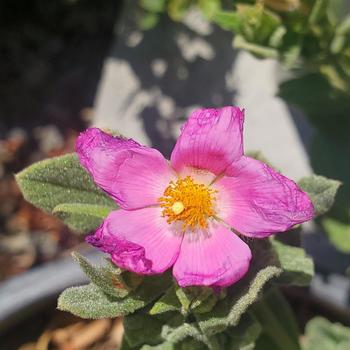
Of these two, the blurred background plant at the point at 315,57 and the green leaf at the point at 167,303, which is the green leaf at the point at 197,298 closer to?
the green leaf at the point at 167,303

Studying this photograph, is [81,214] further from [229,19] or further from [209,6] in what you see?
[209,6]

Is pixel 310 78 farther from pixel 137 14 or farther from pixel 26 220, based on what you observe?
pixel 26 220

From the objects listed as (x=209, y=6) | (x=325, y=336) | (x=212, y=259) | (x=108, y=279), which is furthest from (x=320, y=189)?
(x=209, y=6)

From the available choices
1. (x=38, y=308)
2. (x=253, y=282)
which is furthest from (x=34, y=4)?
(x=253, y=282)

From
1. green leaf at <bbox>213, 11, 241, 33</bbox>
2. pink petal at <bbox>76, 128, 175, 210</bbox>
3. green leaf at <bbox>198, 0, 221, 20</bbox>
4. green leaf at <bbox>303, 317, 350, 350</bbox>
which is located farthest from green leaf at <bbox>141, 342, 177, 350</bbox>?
green leaf at <bbox>198, 0, 221, 20</bbox>

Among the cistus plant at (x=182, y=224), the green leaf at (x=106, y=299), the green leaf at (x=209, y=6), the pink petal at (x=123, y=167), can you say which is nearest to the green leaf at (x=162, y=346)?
the cistus plant at (x=182, y=224)

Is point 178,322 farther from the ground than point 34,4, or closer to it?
closer to it

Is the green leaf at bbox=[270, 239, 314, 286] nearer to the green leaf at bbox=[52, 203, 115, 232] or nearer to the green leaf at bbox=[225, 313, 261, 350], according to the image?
the green leaf at bbox=[225, 313, 261, 350]
